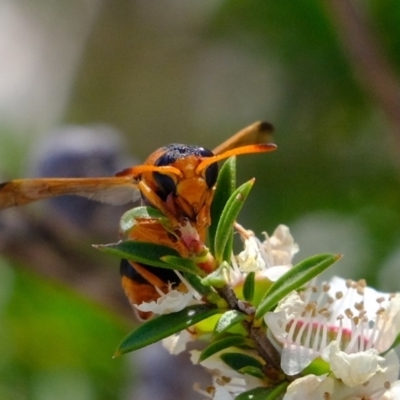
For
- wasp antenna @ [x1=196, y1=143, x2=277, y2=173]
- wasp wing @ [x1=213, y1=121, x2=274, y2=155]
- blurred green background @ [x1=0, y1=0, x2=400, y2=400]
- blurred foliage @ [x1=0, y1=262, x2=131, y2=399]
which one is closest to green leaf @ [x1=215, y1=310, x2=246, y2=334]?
wasp antenna @ [x1=196, y1=143, x2=277, y2=173]

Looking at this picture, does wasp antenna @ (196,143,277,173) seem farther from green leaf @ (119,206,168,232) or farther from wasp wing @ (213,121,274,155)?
wasp wing @ (213,121,274,155)

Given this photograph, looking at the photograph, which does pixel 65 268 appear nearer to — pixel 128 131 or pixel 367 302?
pixel 367 302

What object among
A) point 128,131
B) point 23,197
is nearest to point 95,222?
point 23,197

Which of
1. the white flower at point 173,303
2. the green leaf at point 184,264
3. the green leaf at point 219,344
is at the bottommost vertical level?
the green leaf at point 219,344

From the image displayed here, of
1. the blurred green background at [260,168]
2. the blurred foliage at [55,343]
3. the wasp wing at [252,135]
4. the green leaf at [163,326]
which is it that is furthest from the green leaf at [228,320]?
the blurred foliage at [55,343]

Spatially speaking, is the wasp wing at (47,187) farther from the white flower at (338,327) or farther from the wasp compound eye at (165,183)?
the white flower at (338,327)

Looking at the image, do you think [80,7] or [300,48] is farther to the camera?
[80,7]
